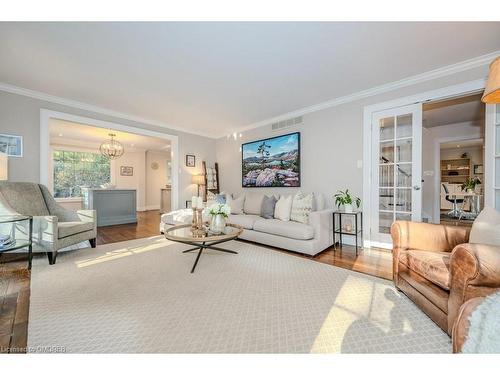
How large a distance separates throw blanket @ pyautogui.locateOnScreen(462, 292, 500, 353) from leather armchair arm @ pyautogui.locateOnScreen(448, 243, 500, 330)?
335 mm

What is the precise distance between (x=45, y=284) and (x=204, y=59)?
282 centimetres

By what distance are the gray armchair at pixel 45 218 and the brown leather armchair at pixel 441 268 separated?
372 centimetres

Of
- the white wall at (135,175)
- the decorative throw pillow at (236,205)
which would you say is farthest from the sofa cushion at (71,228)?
the white wall at (135,175)

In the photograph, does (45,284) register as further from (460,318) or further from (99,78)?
(460,318)

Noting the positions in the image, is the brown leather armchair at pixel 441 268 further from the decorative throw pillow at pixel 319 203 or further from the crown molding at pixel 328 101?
the crown molding at pixel 328 101

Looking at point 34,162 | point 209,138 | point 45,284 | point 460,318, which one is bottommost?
point 45,284

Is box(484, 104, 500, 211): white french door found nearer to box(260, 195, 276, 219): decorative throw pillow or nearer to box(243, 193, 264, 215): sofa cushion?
box(260, 195, 276, 219): decorative throw pillow

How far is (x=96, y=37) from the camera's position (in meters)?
2.01

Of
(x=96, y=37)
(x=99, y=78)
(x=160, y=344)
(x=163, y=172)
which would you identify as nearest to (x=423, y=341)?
(x=160, y=344)

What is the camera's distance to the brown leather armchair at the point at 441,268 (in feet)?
3.56

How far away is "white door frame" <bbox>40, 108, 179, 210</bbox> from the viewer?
335cm

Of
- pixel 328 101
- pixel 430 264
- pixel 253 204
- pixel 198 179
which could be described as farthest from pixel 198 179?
pixel 430 264

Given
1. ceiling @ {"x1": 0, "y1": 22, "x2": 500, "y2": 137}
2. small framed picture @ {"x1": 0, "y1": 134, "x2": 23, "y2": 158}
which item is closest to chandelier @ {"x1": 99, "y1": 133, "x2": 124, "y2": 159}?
ceiling @ {"x1": 0, "y1": 22, "x2": 500, "y2": 137}

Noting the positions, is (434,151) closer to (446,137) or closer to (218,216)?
(446,137)
